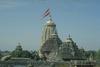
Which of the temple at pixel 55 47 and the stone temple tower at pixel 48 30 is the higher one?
the stone temple tower at pixel 48 30

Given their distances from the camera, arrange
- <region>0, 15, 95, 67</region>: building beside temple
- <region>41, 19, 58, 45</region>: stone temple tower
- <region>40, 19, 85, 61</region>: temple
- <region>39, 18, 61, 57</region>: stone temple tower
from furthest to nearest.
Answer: <region>41, 19, 58, 45</region>: stone temple tower < <region>39, 18, 61, 57</region>: stone temple tower < <region>40, 19, 85, 61</region>: temple < <region>0, 15, 95, 67</region>: building beside temple

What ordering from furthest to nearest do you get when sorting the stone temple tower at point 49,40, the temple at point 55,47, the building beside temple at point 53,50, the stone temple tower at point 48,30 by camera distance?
the stone temple tower at point 48,30 < the stone temple tower at point 49,40 < the temple at point 55,47 < the building beside temple at point 53,50

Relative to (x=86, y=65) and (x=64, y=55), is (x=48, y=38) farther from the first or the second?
(x=86, y=65)

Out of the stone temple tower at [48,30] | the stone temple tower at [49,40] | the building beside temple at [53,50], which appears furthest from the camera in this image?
the stone temple tower at [48,30]

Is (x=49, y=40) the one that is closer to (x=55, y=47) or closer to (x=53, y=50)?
(x=55, y=47)

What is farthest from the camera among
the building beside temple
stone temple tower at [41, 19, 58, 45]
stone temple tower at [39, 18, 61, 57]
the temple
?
stone temple tower at [41, 19, 58, 45]

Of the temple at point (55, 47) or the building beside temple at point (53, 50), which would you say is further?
the temple at point (55, 47)

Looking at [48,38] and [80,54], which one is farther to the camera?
[48,38]

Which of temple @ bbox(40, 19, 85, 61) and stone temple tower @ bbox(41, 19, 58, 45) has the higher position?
stone temple tower @ bbox(41, 19, 58, 45)

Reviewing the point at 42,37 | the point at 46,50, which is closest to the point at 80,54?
the point at 46,50

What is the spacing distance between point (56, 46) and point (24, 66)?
127 ft

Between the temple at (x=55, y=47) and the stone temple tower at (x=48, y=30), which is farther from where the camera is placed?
the stone temple tower at (x=48, y=30)

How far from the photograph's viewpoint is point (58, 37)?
128 metres

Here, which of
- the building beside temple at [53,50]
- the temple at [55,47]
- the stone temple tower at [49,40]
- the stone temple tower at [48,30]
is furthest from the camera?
the stone temple tower at [48,30]
